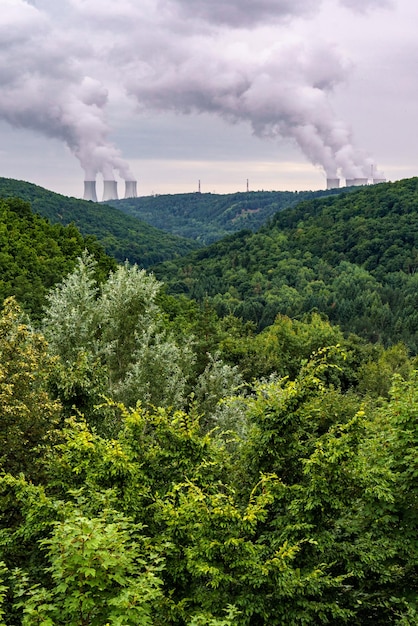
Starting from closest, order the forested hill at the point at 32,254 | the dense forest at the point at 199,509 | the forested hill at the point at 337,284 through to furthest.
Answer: the dense forest at the point at 199,509 < the forested hill at the point at 32,254 < the forested hill at the point at 337,284

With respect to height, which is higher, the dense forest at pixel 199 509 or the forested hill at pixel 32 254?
the forested hill at pixel 32 254

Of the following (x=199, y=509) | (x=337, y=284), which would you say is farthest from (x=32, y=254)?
A: (x=337, y=284)

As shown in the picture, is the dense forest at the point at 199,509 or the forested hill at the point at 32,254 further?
the forested hill at the point at 32,254

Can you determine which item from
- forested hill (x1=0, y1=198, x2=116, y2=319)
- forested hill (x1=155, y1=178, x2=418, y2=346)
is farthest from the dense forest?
forested hill (x1=155, y1=178, x2=418, y2=346)

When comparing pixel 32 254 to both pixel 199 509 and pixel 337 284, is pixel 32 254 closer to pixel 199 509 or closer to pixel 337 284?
pixel 199 509

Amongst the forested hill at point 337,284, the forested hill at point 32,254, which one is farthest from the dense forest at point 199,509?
the forested hill at point 337,284

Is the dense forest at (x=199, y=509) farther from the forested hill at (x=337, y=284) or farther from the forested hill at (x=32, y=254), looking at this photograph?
the forested hill at (x=337, y=284)

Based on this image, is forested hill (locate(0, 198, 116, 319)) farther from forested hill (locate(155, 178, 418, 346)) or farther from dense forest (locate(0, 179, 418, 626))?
forested hill (locate(155, 178, 418, 346))

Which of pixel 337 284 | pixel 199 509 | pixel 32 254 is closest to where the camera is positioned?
pixel 199 509
